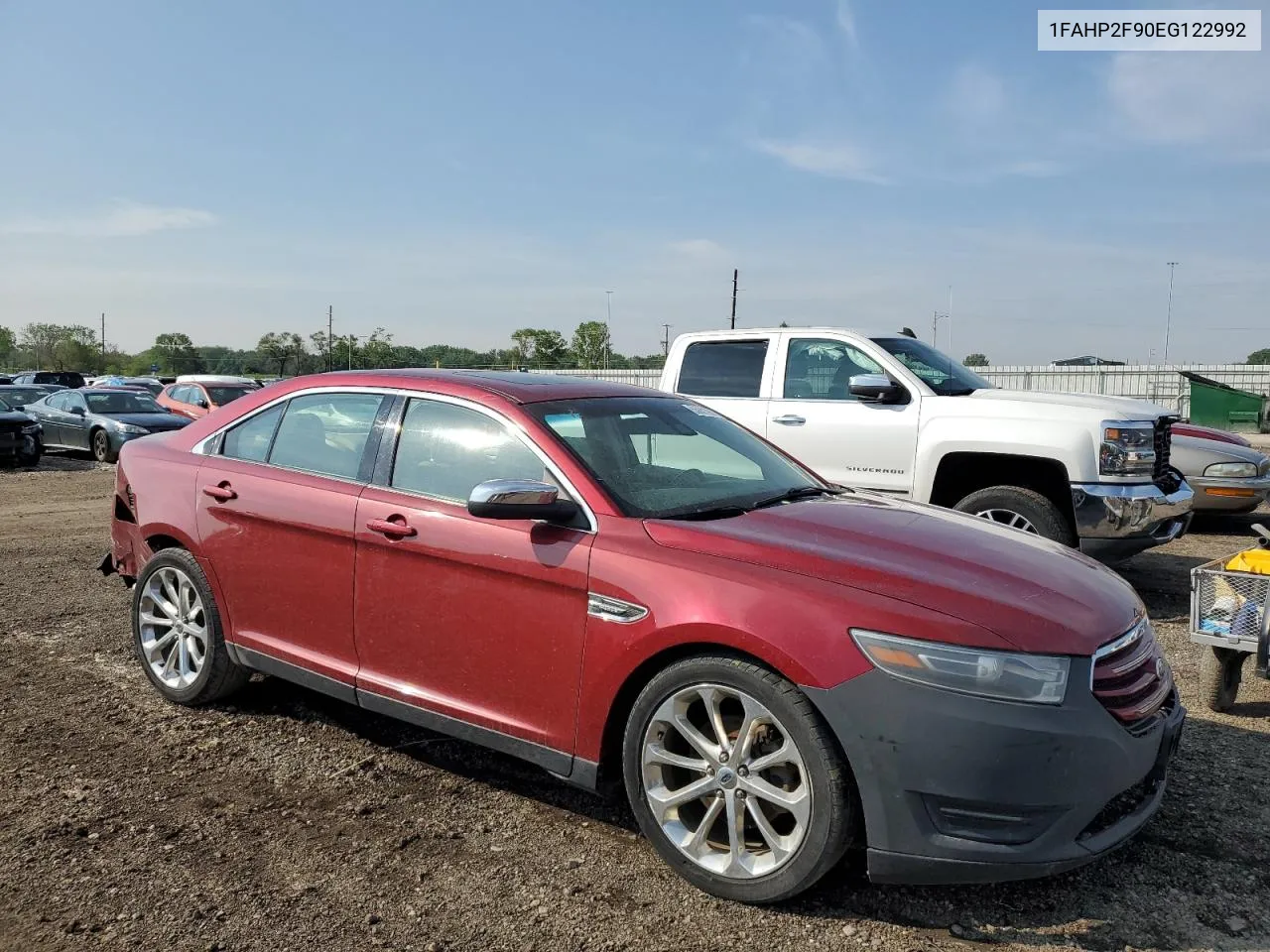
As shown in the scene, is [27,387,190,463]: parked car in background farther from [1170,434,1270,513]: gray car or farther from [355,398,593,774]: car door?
[1170,434,1270,513]: gray car

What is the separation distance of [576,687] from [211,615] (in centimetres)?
211

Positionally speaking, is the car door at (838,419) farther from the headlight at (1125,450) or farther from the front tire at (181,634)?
the front tire at (181,634)

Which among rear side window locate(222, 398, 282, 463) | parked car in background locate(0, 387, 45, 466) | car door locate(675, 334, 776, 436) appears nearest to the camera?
rear side window locate(222, 398, 282, 463)

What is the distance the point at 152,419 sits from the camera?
58.3 ft

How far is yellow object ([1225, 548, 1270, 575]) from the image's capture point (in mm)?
4383

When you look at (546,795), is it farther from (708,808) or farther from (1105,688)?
(1105,688)

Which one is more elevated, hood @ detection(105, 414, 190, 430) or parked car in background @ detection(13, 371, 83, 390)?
parked car in background @ detection(13, 371, 83, 390)

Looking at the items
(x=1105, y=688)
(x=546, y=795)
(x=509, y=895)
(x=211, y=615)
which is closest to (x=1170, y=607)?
(x=1105, y=688)

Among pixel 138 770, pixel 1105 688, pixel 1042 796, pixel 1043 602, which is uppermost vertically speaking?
pixel 1043 602

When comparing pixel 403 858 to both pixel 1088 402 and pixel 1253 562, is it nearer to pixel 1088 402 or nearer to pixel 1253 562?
pixel 1253 562

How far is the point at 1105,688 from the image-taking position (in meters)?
2.78

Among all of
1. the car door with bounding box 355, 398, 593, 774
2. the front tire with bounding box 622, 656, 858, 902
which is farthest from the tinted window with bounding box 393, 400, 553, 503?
the front tire with bounding box 622, 656, 858, 902

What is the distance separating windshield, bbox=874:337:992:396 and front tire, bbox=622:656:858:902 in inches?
193

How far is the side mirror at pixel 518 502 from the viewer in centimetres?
318
